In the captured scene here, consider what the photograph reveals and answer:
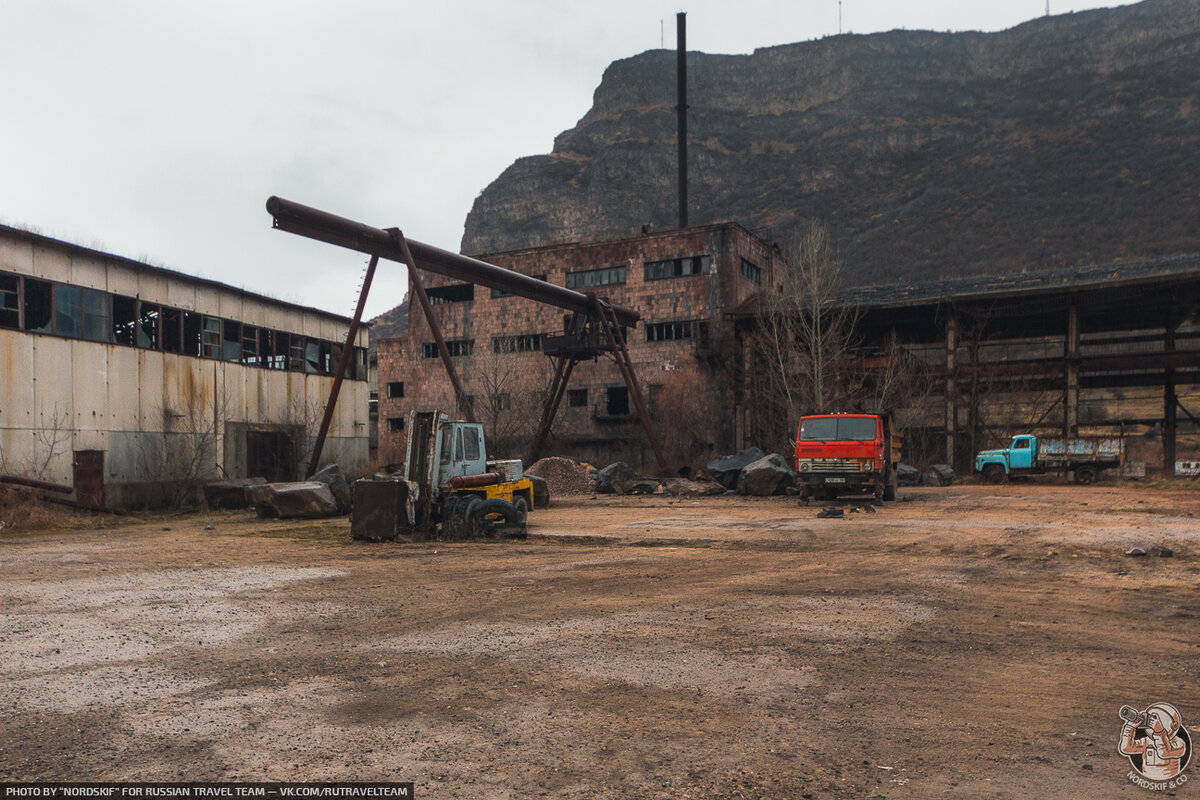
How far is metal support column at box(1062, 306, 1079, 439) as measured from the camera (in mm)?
32219

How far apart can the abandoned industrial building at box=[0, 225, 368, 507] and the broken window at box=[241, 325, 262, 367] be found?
46mm

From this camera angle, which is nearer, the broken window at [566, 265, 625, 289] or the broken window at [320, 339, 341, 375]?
the broken window at [320, 339, 341, 375]

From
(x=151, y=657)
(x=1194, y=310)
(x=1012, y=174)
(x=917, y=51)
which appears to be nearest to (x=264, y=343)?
(x=151, y=657)

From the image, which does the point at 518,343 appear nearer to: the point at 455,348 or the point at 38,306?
the point at 455,348

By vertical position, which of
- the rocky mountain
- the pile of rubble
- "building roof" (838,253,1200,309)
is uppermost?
the rocky mountain

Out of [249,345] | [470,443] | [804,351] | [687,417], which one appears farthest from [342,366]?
[687,417]

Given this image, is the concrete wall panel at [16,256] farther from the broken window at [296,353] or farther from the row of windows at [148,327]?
the broken window at [296,353]

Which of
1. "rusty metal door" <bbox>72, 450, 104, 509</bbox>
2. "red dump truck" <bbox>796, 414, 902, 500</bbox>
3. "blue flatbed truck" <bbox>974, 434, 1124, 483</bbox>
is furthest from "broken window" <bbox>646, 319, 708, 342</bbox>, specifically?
"rusty metal door" <bbox>72, 450, 104, 509</bbox>

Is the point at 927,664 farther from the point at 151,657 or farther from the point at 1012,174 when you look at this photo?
the point at 1012,174

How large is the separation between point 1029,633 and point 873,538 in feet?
24.4

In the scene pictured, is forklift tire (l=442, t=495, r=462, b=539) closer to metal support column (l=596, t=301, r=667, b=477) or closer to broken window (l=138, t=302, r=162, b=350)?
broken window (l=138, t=302, r=162, b=350)

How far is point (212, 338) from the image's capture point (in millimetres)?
25969

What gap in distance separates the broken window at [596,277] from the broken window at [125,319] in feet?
83.1

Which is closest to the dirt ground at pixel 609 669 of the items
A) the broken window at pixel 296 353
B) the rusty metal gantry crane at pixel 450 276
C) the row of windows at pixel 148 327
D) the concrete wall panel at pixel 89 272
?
the rusty metal gantry crane at pixel 450 276
